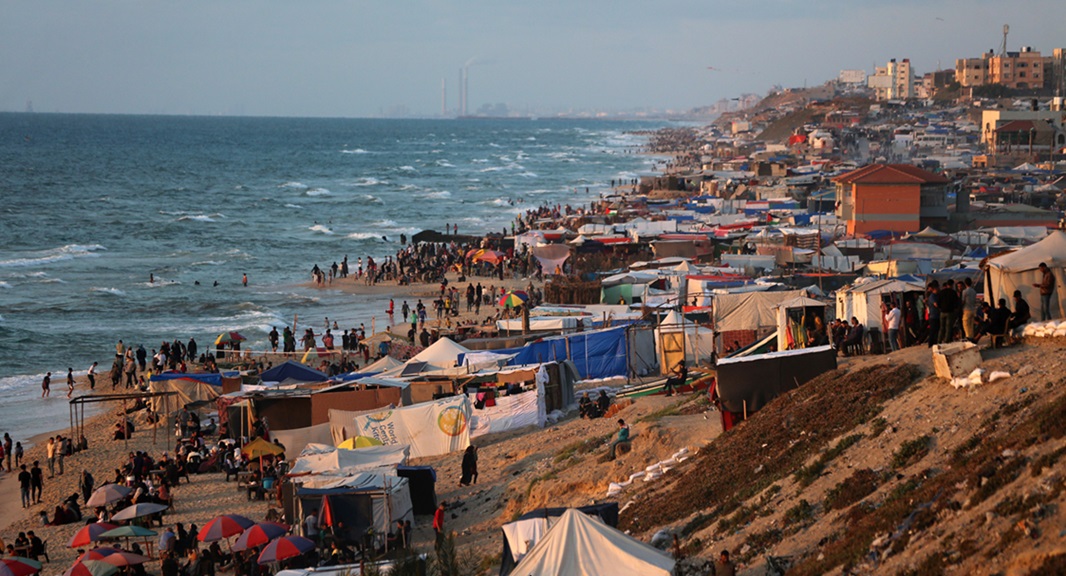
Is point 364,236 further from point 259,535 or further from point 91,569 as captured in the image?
point 91,569

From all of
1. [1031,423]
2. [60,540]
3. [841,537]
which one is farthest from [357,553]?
[1031,423]

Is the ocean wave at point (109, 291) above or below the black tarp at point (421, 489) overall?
below

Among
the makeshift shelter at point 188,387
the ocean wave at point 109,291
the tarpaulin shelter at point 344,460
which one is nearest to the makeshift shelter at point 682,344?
the tarpaulin shelter at point 344,460

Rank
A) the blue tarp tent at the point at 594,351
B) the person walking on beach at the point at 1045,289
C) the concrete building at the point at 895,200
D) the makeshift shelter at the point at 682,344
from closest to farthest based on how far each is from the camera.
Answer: the person walking on beach at the point at 1045,289, the makeshift shelter at the point at 682,344, the blue tarp tent at the point at 594,351, the concrete building at the point at 895,200

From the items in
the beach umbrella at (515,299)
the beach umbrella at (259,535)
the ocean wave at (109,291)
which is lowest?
the ocean wave at (109,291)

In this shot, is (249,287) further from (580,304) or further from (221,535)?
(221,535)

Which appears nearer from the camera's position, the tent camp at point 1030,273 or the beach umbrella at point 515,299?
the tent camp at point 1030,273

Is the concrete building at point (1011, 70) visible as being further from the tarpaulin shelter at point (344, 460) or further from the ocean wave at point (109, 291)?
the tarpaulin shelter at point (344, 460)
